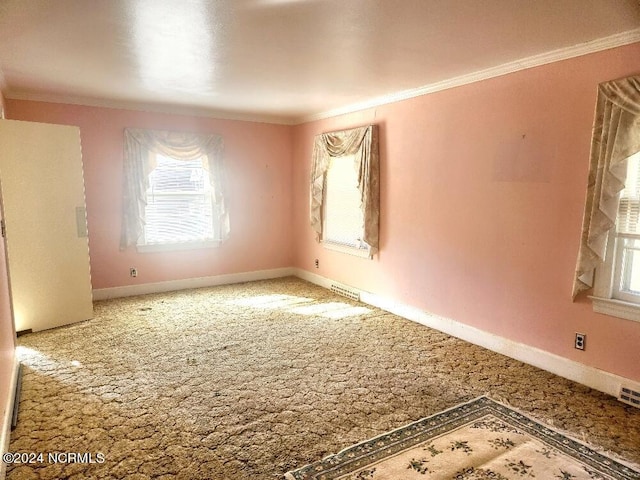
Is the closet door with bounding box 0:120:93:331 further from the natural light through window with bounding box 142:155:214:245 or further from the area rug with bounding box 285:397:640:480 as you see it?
the area rug with bounding box 285:397:640:480

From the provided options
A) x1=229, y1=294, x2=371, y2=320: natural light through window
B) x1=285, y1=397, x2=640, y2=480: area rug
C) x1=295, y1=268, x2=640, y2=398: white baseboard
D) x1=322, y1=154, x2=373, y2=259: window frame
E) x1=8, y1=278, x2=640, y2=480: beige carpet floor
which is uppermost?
x1=322, y1=154, x2=373, y2=259: window frame

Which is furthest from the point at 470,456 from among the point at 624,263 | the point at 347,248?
the point at 347,248

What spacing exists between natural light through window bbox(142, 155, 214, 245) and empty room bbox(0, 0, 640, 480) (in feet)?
0.13

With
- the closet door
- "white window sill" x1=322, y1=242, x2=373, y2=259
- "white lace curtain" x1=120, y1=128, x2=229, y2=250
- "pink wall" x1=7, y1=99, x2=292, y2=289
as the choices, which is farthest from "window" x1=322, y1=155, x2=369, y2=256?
the closet door

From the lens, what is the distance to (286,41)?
2723 mm

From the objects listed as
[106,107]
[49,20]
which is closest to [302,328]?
[49,20]

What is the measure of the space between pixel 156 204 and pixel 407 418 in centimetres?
413

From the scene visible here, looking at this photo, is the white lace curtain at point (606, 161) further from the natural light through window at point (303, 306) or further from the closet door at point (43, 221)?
the closet door at point (43, 221)

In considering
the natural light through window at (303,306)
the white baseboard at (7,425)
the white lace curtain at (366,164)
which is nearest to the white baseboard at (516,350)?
the natural light through window at (303,306)

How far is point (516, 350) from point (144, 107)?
4856mm

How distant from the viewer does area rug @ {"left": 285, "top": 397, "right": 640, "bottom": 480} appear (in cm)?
197

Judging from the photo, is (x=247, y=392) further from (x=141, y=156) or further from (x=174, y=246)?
(x=141, y=156)

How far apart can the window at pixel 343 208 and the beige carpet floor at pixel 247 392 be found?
47.9 inches

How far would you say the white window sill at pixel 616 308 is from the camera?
2.60 meters
